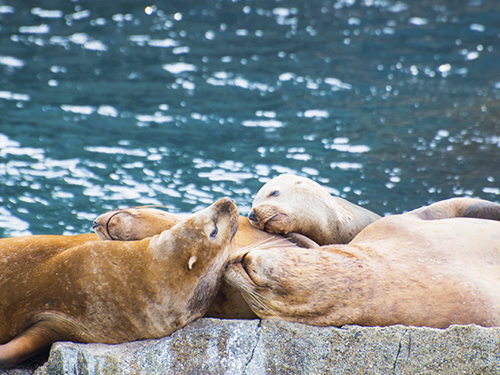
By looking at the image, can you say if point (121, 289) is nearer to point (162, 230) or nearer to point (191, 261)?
point (191, 261)

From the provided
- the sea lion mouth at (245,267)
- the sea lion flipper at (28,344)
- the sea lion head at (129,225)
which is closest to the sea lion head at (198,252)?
the sea lion mouth at (245,267)

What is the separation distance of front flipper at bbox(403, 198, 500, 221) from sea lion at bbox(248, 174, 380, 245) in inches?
20.7

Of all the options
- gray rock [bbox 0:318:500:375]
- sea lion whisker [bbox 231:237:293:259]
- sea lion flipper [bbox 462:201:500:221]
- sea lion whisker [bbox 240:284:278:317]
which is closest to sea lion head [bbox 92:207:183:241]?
sea lion whisker [bbox 231:237:293:259]

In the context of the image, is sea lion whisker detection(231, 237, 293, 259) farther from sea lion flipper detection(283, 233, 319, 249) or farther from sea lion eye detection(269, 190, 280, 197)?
sea lion eye detection(269, 190, 280, 197)

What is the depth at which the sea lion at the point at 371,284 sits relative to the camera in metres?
2.48

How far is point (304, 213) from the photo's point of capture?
366 centimetres

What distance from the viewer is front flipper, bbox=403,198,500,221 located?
352cm

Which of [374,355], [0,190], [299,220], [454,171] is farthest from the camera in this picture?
[454,171]

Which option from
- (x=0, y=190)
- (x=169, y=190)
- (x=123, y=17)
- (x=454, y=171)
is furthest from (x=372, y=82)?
(x=0, y=190)

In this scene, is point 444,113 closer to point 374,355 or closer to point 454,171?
point 454,171

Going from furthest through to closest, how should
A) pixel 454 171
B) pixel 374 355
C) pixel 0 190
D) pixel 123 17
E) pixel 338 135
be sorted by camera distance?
pixel 123 17, pixel 338 135, pixel 454 171, pixel 0 190, pixel 374 355

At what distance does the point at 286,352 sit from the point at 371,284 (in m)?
0.53

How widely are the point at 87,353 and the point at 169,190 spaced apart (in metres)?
5.03

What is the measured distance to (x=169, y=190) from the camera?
7.52 meters
